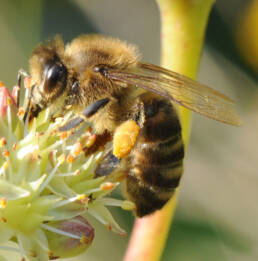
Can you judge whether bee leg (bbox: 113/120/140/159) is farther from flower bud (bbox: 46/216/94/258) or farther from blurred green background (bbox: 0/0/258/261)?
blurred green background (bbox: 0/0/258/261)

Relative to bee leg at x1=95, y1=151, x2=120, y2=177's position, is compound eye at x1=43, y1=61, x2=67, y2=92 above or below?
above

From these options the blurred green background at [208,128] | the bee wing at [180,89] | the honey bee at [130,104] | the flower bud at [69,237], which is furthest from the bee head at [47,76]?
the blurred green background at [208,128]

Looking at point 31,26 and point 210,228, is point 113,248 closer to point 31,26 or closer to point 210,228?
point 210,228

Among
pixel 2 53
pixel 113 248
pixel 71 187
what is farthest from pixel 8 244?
pixel 2 53

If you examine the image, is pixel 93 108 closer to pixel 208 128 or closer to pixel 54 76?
pixel 54 76

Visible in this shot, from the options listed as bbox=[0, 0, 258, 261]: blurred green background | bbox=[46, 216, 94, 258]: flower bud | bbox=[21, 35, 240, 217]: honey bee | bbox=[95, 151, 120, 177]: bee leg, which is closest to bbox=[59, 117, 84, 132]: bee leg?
bbox=[21, 35, 240, 217]: honey bee

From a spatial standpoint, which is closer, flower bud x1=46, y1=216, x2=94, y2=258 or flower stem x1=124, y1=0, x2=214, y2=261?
flower bud x1=46, y1=216, x2=94, y2=258

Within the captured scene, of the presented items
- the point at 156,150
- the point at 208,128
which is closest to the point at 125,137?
the point at 156,150
